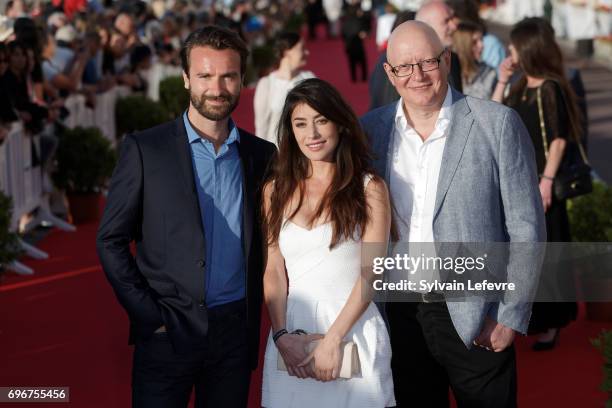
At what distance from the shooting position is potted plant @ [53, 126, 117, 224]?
12.6 metres

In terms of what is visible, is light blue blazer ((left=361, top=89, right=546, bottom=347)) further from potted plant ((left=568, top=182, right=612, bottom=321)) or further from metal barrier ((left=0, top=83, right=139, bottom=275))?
metal barrier ((left=0, top=83, right=139, bottom=275))

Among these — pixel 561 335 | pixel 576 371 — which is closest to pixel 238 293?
pixel 576 371

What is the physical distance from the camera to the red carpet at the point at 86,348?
6.93 meters

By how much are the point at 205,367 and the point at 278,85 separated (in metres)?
5.60

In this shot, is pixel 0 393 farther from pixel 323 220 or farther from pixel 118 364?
pixel 323 220

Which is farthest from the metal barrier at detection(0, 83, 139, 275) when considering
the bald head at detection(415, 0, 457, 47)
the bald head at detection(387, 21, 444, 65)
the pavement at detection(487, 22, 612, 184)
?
the pavement at detection(487, 22, 612, 184)

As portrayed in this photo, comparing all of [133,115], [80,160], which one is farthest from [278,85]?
[133,115]

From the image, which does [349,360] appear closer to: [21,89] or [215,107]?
[215,107]

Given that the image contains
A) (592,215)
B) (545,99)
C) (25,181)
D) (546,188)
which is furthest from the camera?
(25,181)

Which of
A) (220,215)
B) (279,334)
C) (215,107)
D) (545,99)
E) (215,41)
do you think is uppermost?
(215,41)

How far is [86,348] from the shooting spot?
8023 millimetres

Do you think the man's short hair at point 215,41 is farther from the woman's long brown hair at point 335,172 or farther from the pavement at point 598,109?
the pavement at point 598,109

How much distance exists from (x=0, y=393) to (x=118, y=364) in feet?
2.92

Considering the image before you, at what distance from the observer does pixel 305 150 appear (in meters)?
4.30
